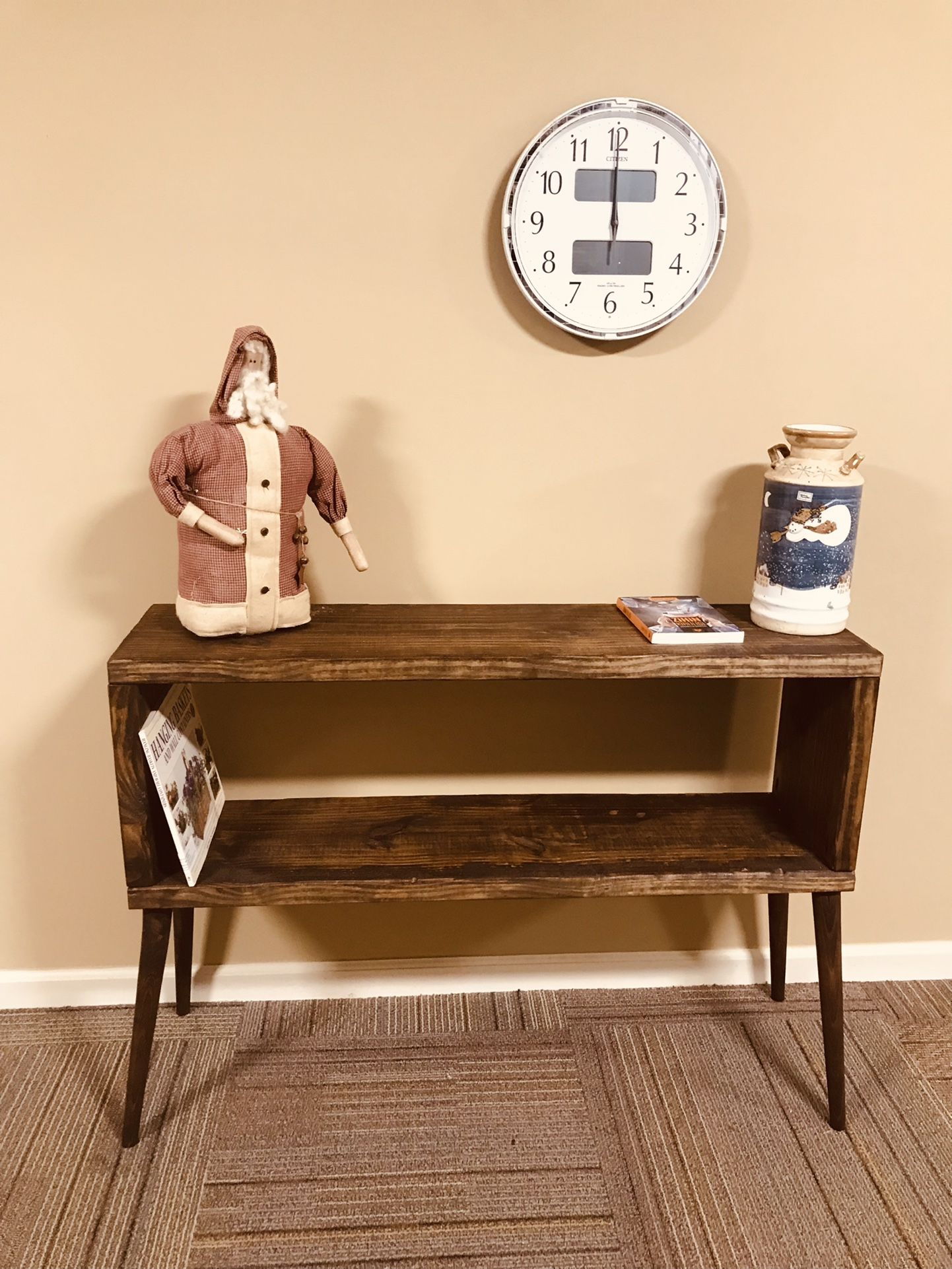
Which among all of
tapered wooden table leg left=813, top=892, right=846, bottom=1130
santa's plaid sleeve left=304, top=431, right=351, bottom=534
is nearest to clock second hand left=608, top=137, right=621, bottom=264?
santa's plaid sleeve left=304, top=431, right=351, bottom=534

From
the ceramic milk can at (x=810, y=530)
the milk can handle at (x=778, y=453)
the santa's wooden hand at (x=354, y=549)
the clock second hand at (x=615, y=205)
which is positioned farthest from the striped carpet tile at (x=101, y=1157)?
Result: the clock second hand at (x=615, y=205)

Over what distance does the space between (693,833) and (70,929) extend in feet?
3.90

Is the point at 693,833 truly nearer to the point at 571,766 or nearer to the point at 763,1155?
the point at 571,766

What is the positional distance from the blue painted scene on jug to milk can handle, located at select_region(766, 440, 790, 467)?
0.04 meters

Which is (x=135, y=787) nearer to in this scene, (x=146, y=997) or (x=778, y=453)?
(x=146, y=997)

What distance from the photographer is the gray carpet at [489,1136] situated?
1.39 m

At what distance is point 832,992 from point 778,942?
29 centimetres

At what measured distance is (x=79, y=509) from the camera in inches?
62.0

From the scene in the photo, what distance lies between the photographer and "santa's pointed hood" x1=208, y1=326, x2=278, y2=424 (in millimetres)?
1305

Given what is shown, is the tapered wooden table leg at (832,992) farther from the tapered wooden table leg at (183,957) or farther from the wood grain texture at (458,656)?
the tapered wooden table leg at (183,957)

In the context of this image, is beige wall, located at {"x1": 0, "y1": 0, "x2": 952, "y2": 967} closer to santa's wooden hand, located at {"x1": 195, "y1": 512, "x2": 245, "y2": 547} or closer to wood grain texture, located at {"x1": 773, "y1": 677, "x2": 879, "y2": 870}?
wood grain texture, located at {"x1": 773, "y1": 677, "x2": 879, "y2": 870}

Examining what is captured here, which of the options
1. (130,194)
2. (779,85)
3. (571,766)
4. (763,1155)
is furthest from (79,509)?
(763,1155)

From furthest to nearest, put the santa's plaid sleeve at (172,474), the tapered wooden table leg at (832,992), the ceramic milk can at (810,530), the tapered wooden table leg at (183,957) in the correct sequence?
the tapered wooden table leg at (183,957)
the tapered wooden table leg at (832,992)
the ceramic milk can at (810,530)
the santa's plaid sleeve at (172,474)

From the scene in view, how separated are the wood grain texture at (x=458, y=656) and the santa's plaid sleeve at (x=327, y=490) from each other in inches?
6.6
